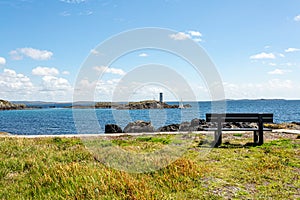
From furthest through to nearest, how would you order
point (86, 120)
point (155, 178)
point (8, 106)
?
point (8, 106)
point (86, 120)
point (155, 178)

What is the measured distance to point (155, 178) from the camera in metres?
5.63

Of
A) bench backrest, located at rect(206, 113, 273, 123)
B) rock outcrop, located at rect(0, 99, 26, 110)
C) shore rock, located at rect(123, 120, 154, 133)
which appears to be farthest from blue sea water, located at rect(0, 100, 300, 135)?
rock outcrop, located at rect(0, 99, 26, 110)

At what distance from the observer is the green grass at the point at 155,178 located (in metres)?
4.79

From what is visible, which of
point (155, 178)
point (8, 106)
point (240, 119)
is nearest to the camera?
point (155, 178)

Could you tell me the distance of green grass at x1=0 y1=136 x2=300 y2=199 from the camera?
15.7 ft

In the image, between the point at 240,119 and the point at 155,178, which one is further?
the point at 240,119

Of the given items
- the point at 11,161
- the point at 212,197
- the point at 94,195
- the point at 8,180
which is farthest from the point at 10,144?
the point at 212,197

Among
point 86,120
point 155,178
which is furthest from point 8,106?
point 155,178

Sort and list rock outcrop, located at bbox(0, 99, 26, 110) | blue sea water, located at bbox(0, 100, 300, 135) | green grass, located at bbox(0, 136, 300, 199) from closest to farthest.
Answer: green grass, located at bbox(0, 136, 300, 199) → blue sea water, located at bbox(0, 100, 300, 135) → rock outcrop, located at bbox(0, 99, 26, 110)

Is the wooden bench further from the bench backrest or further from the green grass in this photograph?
the green grass

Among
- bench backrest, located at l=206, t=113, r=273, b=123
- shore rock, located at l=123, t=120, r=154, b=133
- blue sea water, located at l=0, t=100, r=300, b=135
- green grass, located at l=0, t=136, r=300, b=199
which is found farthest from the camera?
blue sea water, located at l=0, t=100, r=300, b=135

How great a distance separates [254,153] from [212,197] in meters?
4.25

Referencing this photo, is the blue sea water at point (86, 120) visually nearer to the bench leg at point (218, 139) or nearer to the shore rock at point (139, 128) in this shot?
the shore rock at point (139, 128)

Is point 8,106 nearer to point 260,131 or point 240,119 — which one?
point 240,119
